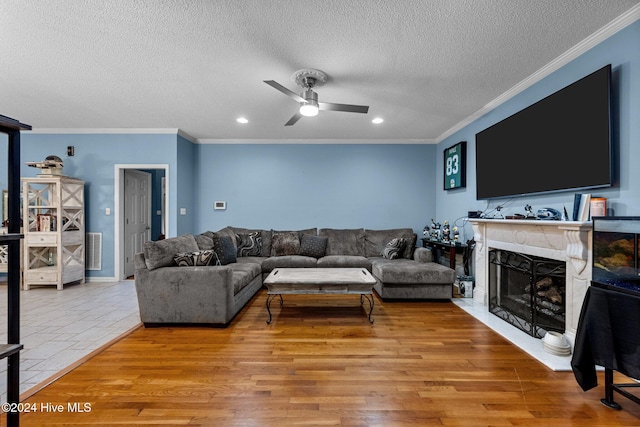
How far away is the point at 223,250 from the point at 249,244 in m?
0.82

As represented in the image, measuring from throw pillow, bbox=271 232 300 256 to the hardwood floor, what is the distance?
203 cm

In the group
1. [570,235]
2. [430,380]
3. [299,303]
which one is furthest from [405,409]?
[299,303]

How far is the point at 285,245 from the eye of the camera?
4957 millimetres

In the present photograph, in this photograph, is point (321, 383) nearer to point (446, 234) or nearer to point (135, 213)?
point (446, 234)

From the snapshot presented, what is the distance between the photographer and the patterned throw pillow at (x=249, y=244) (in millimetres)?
4969

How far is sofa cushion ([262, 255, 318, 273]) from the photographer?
4527 millimetres

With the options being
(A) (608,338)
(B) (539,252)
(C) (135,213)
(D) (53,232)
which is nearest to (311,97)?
(B) (539,252)

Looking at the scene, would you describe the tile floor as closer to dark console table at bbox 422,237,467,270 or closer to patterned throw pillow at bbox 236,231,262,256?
patterned throw pillow at bbox 236,231,262,256

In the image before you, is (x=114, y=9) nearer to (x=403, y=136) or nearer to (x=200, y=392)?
(x=200, y=392)

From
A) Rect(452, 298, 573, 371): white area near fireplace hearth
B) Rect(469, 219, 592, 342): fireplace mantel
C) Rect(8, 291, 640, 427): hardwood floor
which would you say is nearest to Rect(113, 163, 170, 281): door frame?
Rect(8, 291, 640, 427): hardwood floor

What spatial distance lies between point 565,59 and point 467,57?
0.85 meters

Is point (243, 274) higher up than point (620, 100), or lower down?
lower down

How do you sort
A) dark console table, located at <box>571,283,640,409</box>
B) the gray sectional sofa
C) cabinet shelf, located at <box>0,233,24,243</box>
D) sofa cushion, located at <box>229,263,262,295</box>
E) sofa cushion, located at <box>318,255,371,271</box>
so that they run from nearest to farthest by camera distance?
1. cabinet shelf, located at <box>0,233,24,243</box>
2. dark console table, located at <box>571,283,640,409</box>
3. the gray sectional sofa
4. sofa cushion, located at <box>229,263,262,295</box>
5. sofa cushion, located at <box>318,255,371,271</box>

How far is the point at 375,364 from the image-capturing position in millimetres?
2252
